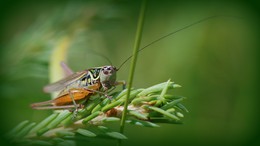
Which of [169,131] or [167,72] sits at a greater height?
[167,72]

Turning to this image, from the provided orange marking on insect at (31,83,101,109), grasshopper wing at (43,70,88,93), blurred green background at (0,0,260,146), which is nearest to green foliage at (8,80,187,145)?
blurred green background at (0,0,260,146)

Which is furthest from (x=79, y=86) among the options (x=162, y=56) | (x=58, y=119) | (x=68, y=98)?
(x=162, y=56)

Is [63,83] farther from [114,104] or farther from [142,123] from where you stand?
[142,123]

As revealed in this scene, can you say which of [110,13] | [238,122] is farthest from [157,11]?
[238,122]

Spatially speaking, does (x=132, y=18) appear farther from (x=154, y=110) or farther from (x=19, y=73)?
(x=154, y=110)

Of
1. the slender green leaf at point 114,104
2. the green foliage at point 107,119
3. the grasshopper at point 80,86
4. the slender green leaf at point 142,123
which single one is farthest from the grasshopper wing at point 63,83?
the slender green leaf at point 142,123

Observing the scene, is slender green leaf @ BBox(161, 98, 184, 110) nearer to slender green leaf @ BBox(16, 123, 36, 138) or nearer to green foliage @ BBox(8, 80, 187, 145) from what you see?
green foliage @ BBox(8, 80, 187, 145)
